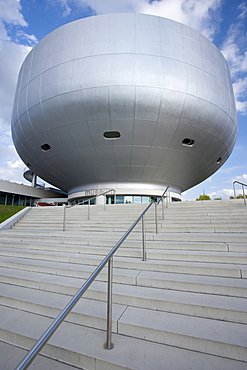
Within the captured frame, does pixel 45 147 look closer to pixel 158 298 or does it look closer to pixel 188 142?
pixel 188 142

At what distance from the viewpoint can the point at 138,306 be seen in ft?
9.38

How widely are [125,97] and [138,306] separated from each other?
1265 cm

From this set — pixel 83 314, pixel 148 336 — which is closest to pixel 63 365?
pixel 83 314

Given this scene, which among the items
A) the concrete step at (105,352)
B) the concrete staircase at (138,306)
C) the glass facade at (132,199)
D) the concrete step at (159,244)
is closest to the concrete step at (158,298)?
the concrete staircase at (138,306)

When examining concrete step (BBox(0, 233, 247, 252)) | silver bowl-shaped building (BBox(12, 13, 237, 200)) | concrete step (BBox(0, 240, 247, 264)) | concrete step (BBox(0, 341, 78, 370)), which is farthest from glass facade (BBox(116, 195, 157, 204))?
concrete step (BBox(0, 341, 78, 370))

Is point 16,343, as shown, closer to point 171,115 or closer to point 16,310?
point 16,310

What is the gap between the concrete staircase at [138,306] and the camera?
6.68ft

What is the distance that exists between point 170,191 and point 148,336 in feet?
59.3

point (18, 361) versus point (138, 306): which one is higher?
point (138, 306)

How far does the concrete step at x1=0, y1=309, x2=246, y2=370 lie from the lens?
1.90 meters

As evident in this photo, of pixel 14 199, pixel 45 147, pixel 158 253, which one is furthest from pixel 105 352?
pixel 14 199

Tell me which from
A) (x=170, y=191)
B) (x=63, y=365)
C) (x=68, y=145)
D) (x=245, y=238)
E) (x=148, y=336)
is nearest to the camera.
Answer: (x=63, y=365)

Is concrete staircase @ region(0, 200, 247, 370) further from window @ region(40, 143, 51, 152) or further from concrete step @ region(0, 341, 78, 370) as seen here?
window @ region(40, 143, 51, 152)

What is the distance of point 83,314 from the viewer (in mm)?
2629
